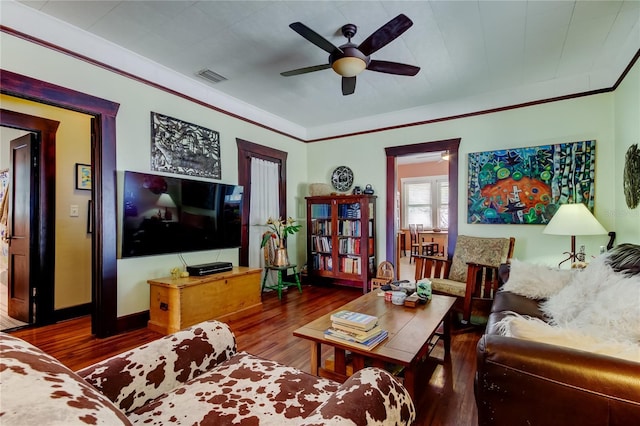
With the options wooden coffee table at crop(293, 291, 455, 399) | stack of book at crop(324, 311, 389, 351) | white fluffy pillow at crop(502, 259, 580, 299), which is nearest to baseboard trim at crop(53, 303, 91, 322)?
wooden coffee table at crop(293, 291, 455, 399)

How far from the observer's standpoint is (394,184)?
183 inches

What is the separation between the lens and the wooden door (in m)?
3.14

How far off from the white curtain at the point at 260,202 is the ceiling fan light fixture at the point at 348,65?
86.0 inches

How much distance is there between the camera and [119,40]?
272cm

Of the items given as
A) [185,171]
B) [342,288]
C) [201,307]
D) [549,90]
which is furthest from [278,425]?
[549,90]

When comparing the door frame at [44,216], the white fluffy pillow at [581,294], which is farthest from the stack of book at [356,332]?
the door frame at [44,216]

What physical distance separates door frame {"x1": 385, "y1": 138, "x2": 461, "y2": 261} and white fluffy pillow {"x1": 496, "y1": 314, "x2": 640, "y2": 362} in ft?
9.56

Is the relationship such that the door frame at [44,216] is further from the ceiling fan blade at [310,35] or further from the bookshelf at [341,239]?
the bookshelf at [341,239]

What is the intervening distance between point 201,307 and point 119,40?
2527mm

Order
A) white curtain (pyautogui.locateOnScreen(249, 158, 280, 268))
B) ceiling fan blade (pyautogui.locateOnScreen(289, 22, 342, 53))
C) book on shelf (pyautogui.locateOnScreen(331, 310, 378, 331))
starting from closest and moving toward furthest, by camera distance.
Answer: book on shelf (pyautogui.locateOnScreen(331, 310, 378, 331)) < ceiling fan blade (pyautogui.locateOnScreen(289, 22, 342, 53)) < white curtain (pyautogui.locateOnScreen(249, 158, 280, 268))

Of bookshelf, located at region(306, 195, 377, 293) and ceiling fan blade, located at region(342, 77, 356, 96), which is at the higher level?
ceiling fan blade, located at region(342, 77, 356, 96)

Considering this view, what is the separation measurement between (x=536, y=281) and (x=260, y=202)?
11.0ft

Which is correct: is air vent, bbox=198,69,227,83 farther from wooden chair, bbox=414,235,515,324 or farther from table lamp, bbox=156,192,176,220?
wooden chair, bbox=414,235,515,324

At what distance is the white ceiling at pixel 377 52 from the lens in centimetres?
230
